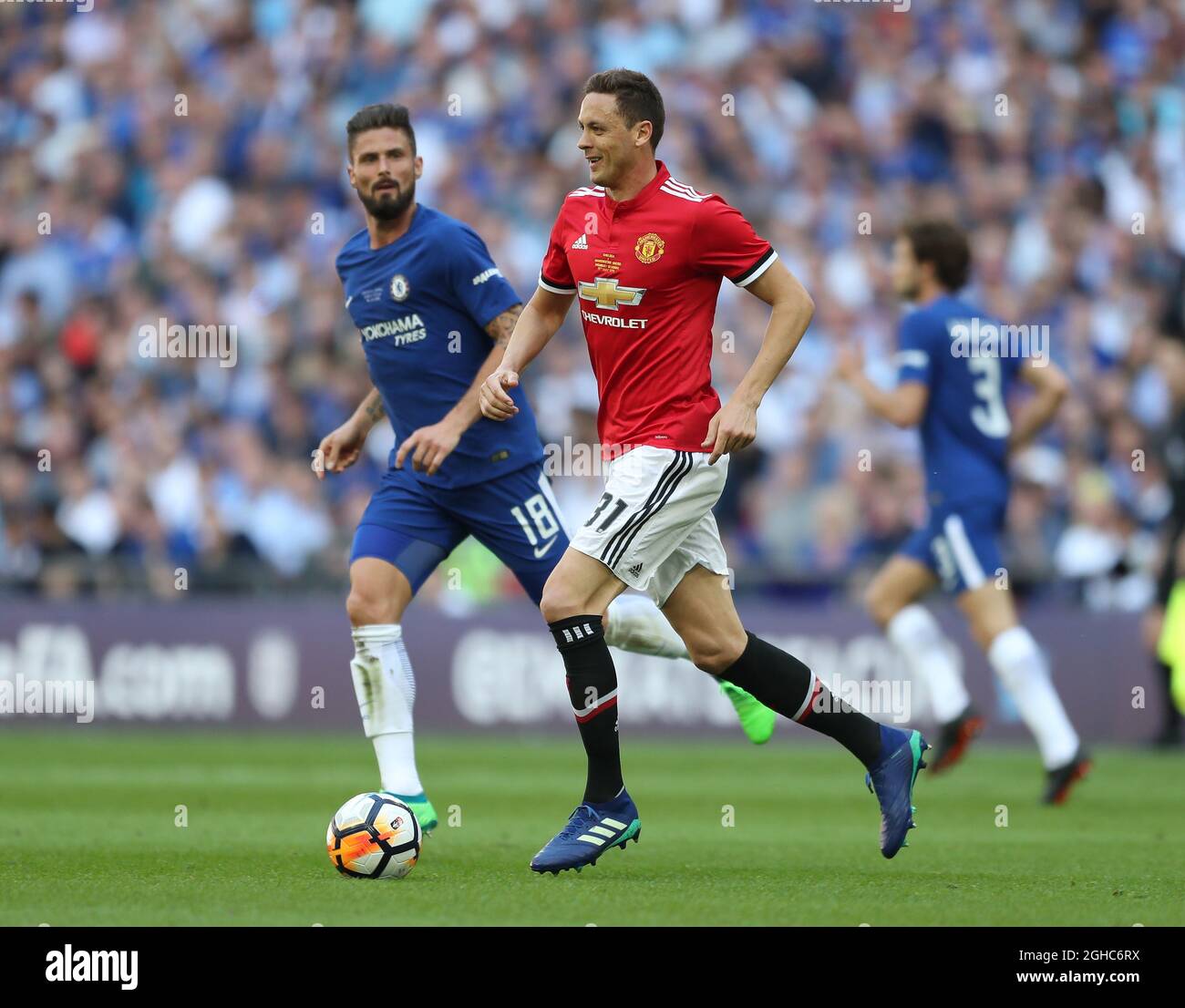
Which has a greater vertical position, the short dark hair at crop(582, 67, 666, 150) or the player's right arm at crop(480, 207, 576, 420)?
the short dark hair at crop(582, 67, 666, 150)

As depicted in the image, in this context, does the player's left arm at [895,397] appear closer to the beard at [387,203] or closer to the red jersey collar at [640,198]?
the beard at [387,203]

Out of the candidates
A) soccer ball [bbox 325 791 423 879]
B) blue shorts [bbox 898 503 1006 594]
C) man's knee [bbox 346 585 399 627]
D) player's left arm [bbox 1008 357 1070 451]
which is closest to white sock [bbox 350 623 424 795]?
man's knee [bbox 346 585 399 627]

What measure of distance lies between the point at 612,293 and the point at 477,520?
1466mm

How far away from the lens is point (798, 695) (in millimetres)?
7082

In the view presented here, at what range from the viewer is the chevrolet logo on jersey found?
6.82 m

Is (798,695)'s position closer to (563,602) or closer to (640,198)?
(563,602)

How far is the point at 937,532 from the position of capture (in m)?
10.5

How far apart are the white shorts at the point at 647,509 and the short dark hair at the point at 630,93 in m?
1.10

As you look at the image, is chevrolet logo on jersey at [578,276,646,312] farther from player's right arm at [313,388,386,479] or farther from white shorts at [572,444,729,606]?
player's right arm at [313,388,386,479]

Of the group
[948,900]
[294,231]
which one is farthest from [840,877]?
[294,231]

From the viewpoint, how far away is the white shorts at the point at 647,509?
6.69m

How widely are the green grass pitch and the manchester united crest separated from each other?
84.6 inches

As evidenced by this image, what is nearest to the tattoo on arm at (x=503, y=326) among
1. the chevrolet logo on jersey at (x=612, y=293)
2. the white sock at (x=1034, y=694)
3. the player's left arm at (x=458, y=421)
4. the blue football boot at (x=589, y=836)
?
the player's left arm at (x=458, y=421)
